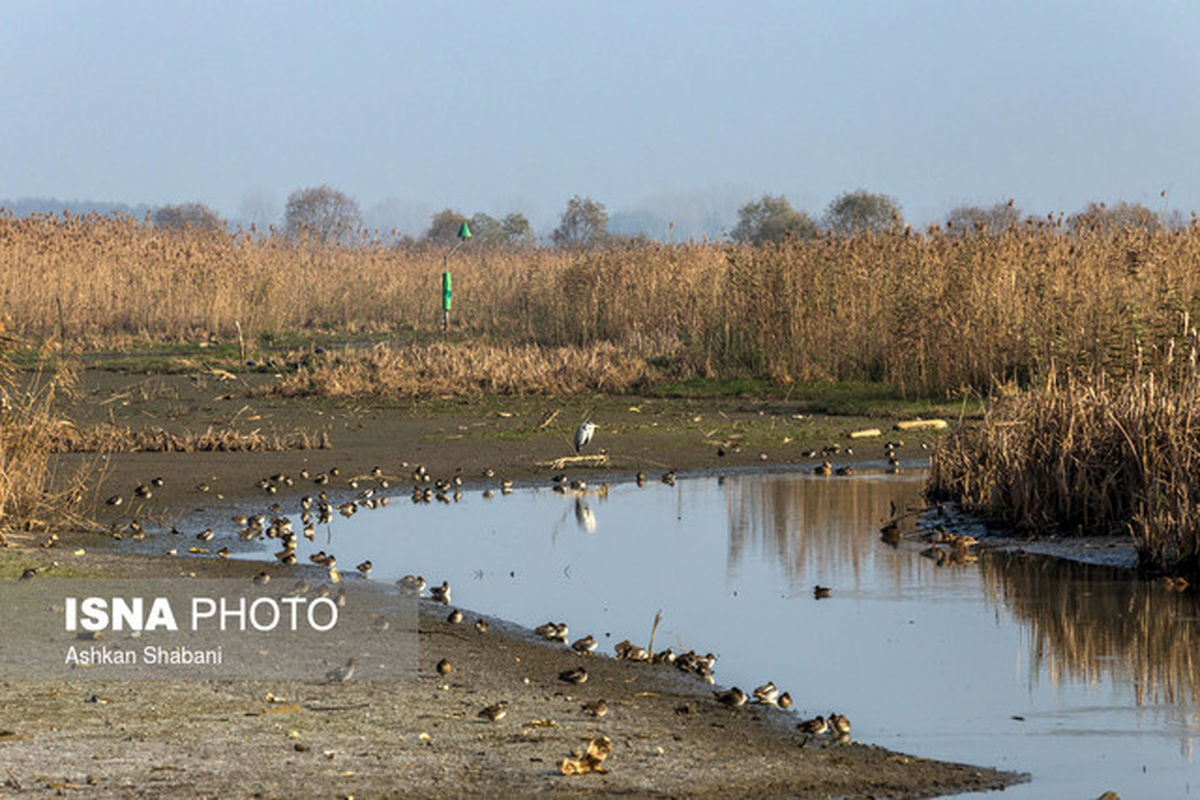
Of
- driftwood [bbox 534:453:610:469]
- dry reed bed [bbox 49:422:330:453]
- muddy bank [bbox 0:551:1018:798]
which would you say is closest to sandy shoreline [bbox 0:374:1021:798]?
muddy bank [bbox 0:551:1018:798]

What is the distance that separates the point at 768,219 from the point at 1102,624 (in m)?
59.0

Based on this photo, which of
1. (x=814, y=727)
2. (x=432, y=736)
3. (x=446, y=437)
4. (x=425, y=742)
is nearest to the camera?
(x=425, y=742)

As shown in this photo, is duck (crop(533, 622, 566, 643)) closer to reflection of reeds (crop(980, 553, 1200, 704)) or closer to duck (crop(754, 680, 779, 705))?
duck (crop(754, 680, 779, 705))

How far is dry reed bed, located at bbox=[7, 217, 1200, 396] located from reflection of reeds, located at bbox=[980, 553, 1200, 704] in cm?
315

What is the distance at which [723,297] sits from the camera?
25578 millimetres

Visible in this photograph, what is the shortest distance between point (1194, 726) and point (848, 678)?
1651 mm

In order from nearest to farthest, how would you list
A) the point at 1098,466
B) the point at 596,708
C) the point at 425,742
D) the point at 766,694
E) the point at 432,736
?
the point at 425,742 → the point at 432,736 → the point at 596,708 → the point at 766,694 → the point at 1098,466

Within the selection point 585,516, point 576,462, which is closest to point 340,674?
point 585,516

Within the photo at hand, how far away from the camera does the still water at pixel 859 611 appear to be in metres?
7.29

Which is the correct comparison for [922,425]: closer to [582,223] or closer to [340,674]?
[340,674]

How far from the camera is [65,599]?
371 inches

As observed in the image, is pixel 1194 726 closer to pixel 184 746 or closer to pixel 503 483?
pixel 184 746

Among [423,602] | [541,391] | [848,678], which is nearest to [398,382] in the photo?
[541,391]

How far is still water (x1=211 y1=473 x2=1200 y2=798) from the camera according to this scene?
7.29 meters
